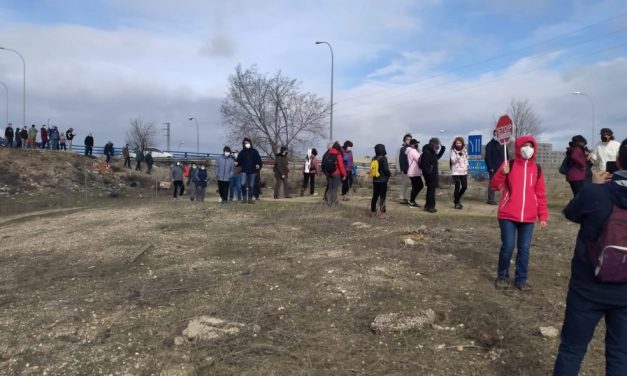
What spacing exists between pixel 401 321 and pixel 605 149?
5910mm

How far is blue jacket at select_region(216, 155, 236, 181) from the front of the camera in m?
13.7

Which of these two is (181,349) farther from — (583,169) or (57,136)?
(57,136)

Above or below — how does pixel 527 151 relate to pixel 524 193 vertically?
above

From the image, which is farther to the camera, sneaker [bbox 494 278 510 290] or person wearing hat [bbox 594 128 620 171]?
person wearing hat [bbox 594 128 620 171]

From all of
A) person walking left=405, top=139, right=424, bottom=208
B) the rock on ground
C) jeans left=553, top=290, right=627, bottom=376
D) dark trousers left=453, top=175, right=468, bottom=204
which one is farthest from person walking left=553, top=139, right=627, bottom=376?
dark trousers left=453, top=175, right=468, bottom=204

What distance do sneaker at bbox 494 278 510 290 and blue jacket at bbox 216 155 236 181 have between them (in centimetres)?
930

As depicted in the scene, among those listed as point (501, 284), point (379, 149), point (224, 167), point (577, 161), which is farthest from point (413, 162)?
point (501, 284)

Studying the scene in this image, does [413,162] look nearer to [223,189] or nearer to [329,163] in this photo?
[329,163]

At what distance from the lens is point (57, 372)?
421 centimetres

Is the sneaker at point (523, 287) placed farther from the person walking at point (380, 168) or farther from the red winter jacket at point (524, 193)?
the person walking at point (380, 168)

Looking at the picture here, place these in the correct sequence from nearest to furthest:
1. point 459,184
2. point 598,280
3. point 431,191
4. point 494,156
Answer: point 598,280
point 494,156
point 431,191
point 459,184

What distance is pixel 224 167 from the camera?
45.1 feet

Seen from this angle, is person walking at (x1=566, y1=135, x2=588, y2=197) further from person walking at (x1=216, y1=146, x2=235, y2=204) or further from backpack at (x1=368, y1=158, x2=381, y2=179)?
person walking at (x1=216, y1=146, x2=235, y2=204)

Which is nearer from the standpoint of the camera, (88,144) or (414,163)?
(414,163)
